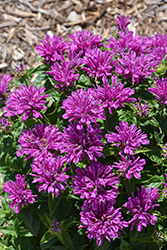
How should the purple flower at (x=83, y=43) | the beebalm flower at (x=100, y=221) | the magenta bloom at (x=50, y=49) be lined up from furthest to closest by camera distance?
the purple flower at (x=83, y=43), the magenta bloom at (x=50, y=49), the beebalm flower at (x=100, y=221)

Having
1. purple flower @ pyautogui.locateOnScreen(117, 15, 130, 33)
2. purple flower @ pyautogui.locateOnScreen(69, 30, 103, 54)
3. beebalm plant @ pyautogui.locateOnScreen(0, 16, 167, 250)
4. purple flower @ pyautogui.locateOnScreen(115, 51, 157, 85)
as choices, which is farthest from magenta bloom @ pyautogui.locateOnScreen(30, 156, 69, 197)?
purple flower @ pyautogui.locateOnScreen(117, 15, 130, 33)

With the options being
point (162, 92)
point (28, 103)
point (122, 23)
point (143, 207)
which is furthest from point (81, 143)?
point (122, 23)

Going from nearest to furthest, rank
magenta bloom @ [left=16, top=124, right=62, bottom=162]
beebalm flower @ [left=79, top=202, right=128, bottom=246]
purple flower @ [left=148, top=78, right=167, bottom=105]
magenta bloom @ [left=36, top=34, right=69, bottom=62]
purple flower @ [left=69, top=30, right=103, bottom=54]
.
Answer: beebalm flower @ [left=79, top=202, right=128, bottom=246], magenta bloom @ [left=16, top=124, right=62, bottom=162], purple flower @ [left=148, top=78, right=167, bottom=105], magenta bloom @ [left=36, top=34, right=69, bottom=62], purple flower @ [left=69, top=30, right=103, bottom=54]

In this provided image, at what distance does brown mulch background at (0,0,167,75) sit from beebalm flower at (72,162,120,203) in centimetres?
376

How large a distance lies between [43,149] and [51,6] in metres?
4.41

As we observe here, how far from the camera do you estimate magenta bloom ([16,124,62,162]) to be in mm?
1986

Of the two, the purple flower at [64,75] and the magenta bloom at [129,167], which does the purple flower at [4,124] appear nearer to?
the purple flower at [64,75]

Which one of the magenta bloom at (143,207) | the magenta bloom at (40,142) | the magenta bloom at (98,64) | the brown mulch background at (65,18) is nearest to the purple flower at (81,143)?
the magenta bloom at (40,142)

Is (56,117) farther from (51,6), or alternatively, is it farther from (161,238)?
(51,6)

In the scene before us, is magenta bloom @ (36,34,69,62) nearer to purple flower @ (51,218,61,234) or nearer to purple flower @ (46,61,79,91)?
purple flower @ (46,61,79,91)

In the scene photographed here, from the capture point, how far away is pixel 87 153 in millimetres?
1857

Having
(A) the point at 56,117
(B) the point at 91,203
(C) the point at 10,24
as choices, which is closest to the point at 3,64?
(C) the point at 10,24

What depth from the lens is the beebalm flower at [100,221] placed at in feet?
6.09

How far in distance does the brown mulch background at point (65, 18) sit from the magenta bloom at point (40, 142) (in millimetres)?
3423
